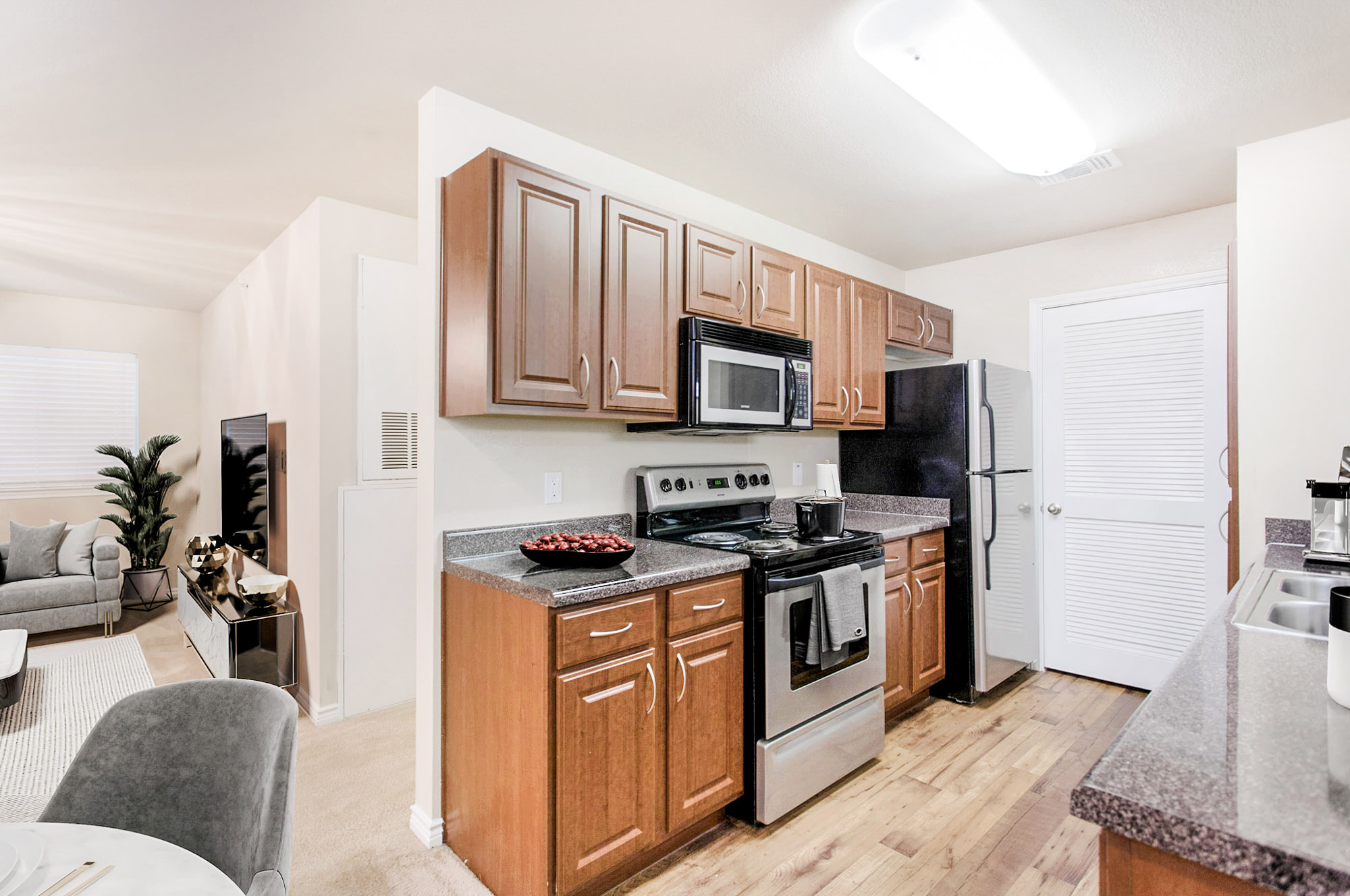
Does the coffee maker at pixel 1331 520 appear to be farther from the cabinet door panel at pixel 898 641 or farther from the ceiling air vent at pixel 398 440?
the ceiling air vent at pixel 398 440

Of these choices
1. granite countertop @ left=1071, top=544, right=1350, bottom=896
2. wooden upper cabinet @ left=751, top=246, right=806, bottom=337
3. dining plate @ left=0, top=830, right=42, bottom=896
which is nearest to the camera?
granite countertop @ left=1071, top=544, right=1350, bottom=896

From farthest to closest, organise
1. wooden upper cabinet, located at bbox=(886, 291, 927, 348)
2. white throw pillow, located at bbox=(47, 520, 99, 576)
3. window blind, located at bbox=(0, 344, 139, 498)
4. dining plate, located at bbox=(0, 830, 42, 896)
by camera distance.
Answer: window blind, located at bbox=(0, 344, 139, 498) < white throw pillow, located at bbox=(47, 520, 99, 576) < wooden upper cabinet, located at bbox=(886, 291, 927, 348) < dining plate, located at bbox=(0, 830, 42, 896)

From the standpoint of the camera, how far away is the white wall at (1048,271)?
333 cm

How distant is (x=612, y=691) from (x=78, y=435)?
236 inches

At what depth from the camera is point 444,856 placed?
83.3 inches

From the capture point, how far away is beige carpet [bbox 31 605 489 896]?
1.98 m

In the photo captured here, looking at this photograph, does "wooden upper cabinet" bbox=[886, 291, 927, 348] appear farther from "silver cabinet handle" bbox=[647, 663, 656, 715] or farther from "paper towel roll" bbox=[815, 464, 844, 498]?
"silver cabinet handle" bbox=[647, 663, 656, 715]

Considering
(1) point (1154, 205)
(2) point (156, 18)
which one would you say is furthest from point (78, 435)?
(1) point (1154, 205)

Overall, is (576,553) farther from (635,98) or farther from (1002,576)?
(1002,576)

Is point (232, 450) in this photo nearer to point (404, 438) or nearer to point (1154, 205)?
point (404, 438)

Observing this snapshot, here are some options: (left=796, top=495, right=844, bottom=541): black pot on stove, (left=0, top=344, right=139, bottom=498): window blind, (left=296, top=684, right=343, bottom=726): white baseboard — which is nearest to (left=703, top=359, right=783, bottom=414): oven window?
(left=796, top=495, right=844, bottom=541): black pot on stove

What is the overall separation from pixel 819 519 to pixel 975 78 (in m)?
1.57

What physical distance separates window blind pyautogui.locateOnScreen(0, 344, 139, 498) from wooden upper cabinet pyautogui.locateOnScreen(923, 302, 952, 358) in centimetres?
635

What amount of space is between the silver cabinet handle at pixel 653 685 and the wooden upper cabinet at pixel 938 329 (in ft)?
9.08
